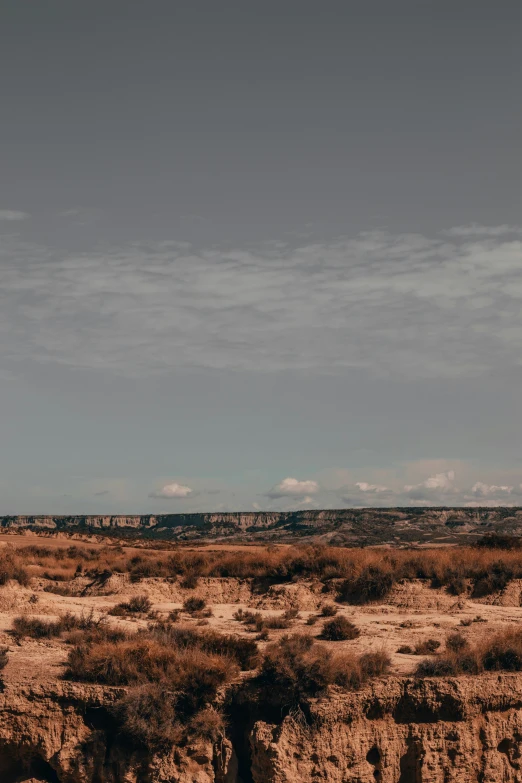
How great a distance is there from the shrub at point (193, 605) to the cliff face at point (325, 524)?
59746 mm

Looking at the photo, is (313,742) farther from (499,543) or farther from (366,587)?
(499,543)

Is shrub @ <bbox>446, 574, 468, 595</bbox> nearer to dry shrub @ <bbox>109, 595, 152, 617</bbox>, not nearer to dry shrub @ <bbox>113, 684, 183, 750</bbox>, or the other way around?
dry shrub @ <bbox>109, 595, 152, 617</bbox>

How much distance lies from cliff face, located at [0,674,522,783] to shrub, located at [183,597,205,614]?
1153cm

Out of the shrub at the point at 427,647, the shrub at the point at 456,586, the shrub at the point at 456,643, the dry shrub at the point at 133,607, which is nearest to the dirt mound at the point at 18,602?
the dry shrub at the point at 133,607

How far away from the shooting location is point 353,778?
15031mm

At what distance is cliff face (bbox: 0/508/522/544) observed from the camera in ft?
340

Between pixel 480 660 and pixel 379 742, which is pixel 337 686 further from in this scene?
pixel 480 660

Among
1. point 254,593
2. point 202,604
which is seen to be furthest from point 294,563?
point 202,604

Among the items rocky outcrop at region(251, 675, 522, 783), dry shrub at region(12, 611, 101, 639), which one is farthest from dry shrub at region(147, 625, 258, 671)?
dry shrub at region(12, 611, 101, 639)

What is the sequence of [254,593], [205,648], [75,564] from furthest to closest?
1. [75,564]
2. [254,593]
3. [205,648]

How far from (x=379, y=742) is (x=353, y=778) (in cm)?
88

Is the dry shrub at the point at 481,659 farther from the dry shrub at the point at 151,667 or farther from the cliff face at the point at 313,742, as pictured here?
the dry shrub at the point at 151,667

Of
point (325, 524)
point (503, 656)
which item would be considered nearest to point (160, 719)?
point (503, 656)

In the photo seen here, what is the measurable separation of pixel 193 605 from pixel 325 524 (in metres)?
107
